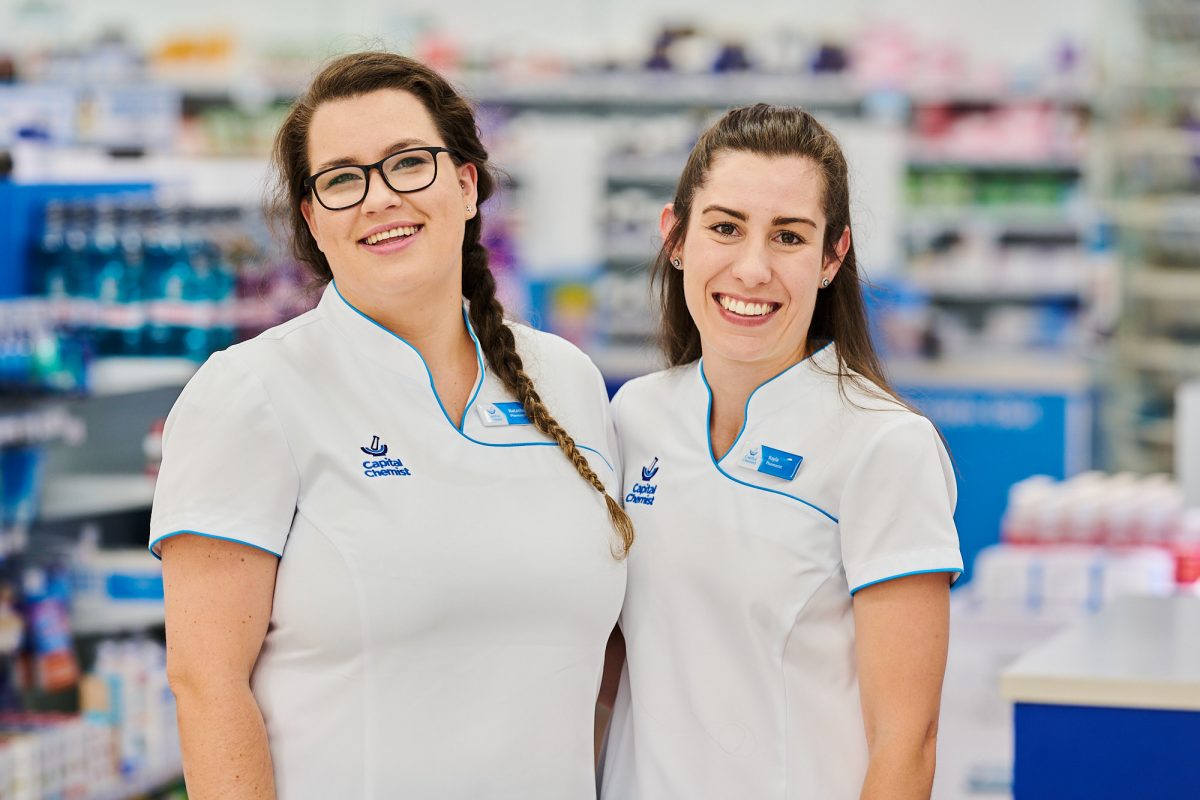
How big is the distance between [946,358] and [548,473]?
26.8 ft

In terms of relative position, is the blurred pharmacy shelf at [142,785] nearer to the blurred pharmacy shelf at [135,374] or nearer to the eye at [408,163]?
the blurred pharmacy shelf at [135,374]

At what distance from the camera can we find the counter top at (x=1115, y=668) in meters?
2.02

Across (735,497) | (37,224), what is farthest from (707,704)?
(37,224)

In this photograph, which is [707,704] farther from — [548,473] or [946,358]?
[946,358]

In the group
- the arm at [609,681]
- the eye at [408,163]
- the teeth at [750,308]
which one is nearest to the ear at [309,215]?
the eye at [408,163]

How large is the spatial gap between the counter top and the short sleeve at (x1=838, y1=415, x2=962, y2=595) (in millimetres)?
274

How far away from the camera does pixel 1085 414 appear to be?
31.6ft

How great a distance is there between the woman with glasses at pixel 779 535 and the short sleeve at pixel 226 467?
517 mm

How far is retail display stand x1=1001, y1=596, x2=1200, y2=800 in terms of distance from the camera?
79.2 inches

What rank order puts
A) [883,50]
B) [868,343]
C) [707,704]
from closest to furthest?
[707,704] < [868,343] < [883,50]

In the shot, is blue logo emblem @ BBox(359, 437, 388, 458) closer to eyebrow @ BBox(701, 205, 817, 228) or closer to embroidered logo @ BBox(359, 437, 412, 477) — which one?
embroidered logo @ BBox(359, 437, 412, 477)

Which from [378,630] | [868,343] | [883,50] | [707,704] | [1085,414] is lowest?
[1085,414]

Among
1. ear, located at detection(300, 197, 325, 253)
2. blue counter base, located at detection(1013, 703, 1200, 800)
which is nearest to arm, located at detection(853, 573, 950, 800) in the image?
blue counter base, located at detection(1013, 703, 1200, 800)

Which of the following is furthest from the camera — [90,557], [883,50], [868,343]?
[883,50]
